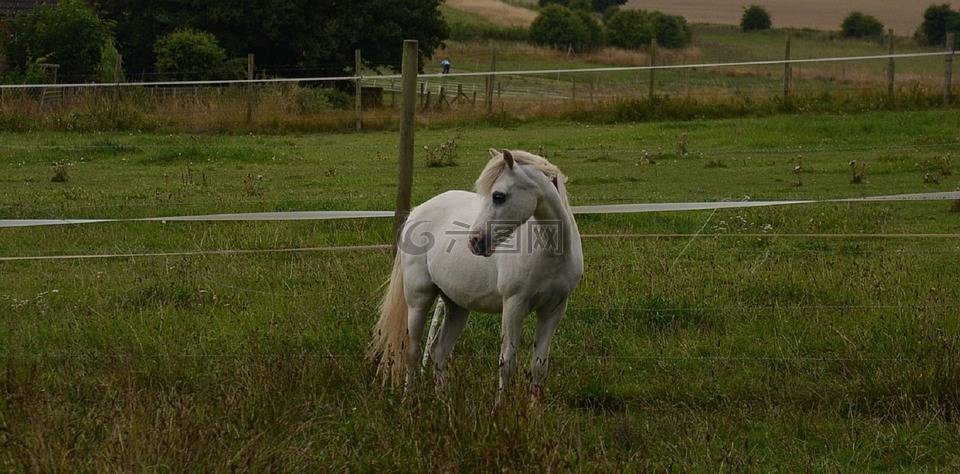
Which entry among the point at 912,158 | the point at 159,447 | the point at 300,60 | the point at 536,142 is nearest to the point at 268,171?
the point at 536,142

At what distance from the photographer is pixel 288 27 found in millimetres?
36562

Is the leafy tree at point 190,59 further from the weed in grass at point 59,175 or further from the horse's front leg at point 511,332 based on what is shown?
the horse's front leg at point 511,332

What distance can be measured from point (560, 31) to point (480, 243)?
57.7 meters

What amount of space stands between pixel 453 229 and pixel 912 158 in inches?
481

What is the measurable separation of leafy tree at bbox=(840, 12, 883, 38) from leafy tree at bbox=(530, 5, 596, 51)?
16.4 meters

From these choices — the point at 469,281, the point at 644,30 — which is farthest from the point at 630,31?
the point at 469,281

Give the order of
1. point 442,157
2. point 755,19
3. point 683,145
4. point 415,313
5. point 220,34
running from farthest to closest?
point 755,19
point 220,34
point 683,145
point 442,157
point 415,313

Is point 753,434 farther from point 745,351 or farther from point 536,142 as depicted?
point 536,142

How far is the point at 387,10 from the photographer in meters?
37.7

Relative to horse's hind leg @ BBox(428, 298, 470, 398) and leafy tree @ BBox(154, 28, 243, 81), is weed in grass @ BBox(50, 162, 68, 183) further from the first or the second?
leafy tree @ BBox(154, 28, 243, 81)

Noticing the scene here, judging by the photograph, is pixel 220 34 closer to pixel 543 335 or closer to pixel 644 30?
pixel 543 335

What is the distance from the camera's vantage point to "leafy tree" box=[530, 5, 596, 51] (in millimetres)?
61625

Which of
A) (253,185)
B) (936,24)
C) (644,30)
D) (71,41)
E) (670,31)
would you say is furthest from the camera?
(670,31)

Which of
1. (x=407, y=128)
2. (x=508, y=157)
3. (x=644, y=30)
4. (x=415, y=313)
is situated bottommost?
(x=415, y=313)
